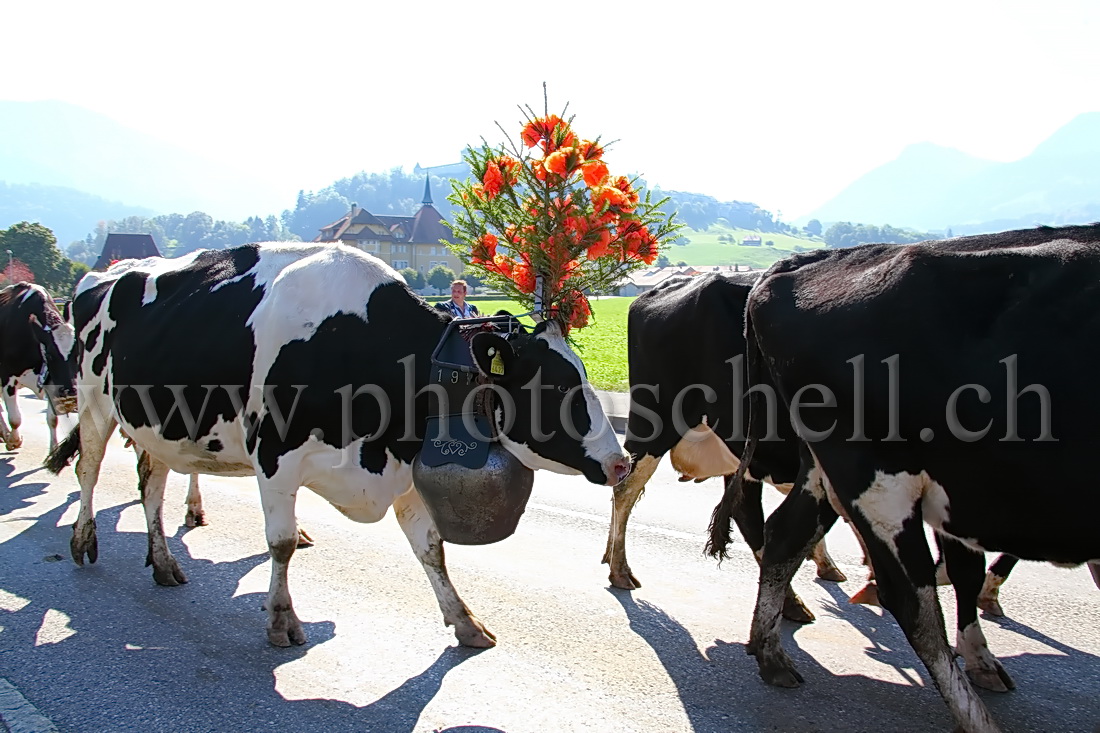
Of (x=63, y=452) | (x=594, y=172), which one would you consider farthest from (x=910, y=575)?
(x=63, y=452)

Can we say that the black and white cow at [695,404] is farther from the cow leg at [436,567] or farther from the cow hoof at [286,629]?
the cow hoof at [286,629]

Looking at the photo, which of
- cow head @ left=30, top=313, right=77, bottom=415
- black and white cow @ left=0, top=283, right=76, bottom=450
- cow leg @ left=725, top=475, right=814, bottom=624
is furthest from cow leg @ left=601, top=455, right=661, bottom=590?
black and white cow @ left=0, top=283, right=76, bottom=450

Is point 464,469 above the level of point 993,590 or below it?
above

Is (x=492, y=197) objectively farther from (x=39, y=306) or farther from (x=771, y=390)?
(x=39, y=306)

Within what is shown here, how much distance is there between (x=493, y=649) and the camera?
4992 mm

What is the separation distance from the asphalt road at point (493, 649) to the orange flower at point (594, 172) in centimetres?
282

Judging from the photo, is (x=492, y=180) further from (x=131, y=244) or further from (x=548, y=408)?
(x=131, y=244)

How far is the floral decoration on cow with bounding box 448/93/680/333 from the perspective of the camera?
5.91 m

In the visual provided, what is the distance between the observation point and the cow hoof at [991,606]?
540 cm

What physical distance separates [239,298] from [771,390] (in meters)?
3.44

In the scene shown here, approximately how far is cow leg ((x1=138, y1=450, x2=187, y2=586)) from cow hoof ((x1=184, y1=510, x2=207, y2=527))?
94cm

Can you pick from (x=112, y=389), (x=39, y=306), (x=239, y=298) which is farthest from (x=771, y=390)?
(x=39, y=306)

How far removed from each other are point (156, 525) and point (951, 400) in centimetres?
541

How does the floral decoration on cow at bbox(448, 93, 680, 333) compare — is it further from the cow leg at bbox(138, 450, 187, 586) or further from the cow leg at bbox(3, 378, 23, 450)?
the cow leg at bbox(3, 378, 23, 450)
